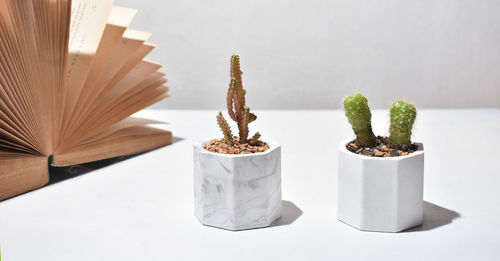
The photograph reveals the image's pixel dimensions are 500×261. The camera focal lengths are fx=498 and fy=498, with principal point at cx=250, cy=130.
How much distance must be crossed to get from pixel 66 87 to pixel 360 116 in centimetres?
93

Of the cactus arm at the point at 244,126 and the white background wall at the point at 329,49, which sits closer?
the cactus arm at the point at 244,126

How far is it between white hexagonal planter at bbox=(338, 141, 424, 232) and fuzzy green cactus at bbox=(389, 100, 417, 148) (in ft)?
0.15

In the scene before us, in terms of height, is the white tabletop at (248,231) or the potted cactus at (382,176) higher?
the potted cactus at (382,176)

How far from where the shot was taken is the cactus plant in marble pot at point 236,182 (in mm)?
1148

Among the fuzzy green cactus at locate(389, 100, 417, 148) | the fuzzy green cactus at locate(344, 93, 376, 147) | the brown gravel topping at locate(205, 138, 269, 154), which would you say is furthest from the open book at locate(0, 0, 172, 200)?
the fuzzy green cactus at locate(389, 100, 417, 148)

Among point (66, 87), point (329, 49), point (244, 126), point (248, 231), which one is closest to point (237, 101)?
point (244, 126)

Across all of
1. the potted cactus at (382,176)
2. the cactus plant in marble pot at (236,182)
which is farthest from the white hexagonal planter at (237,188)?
the potted cactus at (382,176)

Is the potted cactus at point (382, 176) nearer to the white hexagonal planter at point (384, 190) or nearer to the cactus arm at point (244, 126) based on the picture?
the white hexagonal planter at point (384, 190)

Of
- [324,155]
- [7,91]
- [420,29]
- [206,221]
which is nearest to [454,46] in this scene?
[420,29]

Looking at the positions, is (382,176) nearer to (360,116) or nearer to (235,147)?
(360,116)

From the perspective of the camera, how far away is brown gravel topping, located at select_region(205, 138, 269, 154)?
1192 millimetres

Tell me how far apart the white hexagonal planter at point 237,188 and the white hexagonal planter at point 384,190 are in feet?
0.62

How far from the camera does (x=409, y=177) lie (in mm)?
1126

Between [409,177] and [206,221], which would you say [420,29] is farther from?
[206,221]
